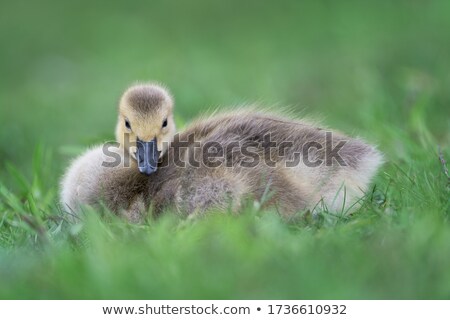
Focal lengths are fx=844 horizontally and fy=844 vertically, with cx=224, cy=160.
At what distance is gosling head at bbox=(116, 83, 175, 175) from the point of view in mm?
3439

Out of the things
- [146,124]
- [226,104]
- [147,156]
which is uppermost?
[226,104]

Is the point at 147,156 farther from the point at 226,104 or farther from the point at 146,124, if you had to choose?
the point at 226,104

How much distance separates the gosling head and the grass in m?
0.36

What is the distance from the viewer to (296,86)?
6.51 meters

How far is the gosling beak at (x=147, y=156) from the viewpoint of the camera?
338cm

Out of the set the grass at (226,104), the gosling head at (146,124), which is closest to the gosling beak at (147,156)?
the gosling head at (146,124)

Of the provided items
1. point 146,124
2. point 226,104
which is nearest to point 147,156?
point 146,124

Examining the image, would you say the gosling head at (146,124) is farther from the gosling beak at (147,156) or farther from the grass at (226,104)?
the grass at (226,104)

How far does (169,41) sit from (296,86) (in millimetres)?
2675

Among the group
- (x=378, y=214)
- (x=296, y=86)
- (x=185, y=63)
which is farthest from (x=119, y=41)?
(x=378, y=214)

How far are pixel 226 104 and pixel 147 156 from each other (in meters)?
2.10

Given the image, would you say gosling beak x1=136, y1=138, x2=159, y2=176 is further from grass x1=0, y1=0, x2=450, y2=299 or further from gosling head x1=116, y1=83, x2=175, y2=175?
grass x1=0, y1=0, x2=450, y2=299

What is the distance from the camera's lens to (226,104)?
5461 mm

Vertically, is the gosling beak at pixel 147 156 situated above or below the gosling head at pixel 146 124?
below
